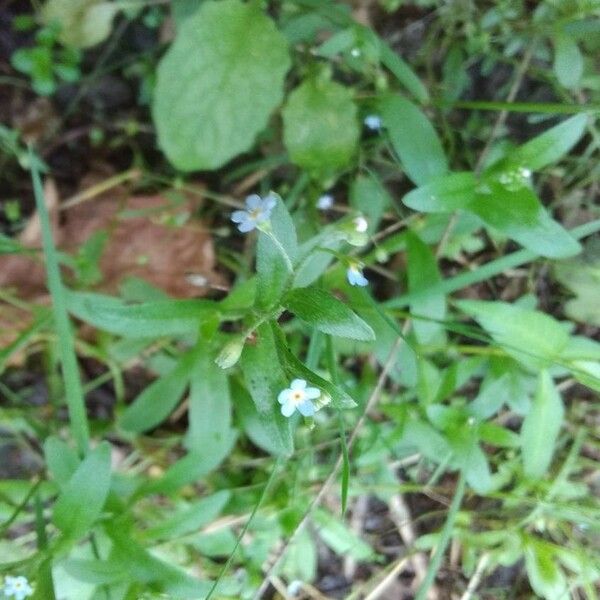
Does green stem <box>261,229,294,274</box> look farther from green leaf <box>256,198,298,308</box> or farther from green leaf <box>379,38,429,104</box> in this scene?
green leaf <box>379,38,429,104</box>

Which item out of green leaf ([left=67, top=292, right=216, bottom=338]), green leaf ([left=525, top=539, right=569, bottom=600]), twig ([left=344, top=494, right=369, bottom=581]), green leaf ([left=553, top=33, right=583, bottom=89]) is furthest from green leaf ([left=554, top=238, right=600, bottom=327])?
green leaf ([left=67, top=292, right=216, bottom=338])

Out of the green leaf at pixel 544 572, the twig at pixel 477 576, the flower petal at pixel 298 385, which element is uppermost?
the flower petal at pixel 298 385

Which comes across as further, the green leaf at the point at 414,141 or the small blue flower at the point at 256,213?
the green leaf at the point at 414,141

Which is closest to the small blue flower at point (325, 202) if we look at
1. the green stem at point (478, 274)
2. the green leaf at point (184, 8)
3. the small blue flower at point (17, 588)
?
the green stem at point (478, 274)

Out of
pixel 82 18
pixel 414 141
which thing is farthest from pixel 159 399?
pixel 82 18

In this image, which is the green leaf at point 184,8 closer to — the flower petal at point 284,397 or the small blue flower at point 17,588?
the flower petal at point 284,397

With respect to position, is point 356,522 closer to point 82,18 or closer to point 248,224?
point 248,224

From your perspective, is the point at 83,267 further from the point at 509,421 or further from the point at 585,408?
the point at 585,408
